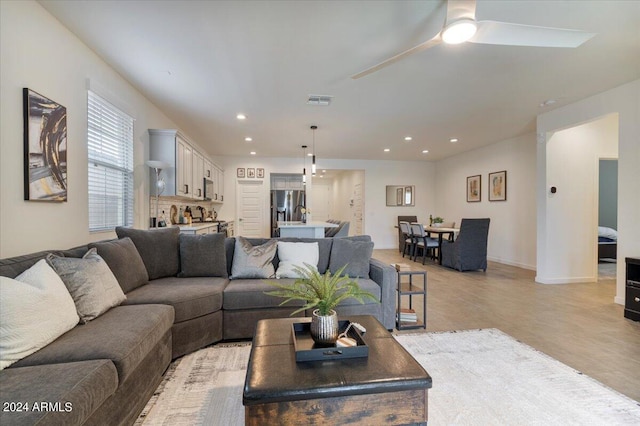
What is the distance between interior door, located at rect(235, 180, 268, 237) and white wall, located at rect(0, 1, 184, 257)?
5.06 meters

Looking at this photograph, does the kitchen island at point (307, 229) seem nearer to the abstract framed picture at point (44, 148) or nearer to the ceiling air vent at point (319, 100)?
the ceiling air vent at point (319, 100)

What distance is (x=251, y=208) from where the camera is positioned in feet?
26.8

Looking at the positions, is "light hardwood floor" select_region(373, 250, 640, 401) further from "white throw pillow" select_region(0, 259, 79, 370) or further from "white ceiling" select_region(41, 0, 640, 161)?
"white throw pillow" select_region(0, 259, 79, 370)

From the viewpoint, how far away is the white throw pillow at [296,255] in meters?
2.90

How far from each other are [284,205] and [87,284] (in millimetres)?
6409

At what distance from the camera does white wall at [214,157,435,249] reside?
8273 mm

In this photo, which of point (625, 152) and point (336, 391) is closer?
point (336, 391)

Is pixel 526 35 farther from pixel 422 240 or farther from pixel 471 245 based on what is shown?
pixel 422 240

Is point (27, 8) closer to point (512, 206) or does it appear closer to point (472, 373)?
point (472, 373)

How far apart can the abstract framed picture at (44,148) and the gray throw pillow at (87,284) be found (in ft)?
2.29

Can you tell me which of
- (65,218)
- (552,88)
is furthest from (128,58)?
(552,88)

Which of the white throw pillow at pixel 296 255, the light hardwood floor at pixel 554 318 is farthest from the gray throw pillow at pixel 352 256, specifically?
the light hardwood floor at pixel 554 318

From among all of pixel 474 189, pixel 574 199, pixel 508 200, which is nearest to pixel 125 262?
pixel 574 199

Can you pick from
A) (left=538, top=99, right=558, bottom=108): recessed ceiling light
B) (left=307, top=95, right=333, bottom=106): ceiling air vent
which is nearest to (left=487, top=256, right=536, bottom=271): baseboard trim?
(left=538, top=99, right=558, bottom=108): recessed ceiling light
